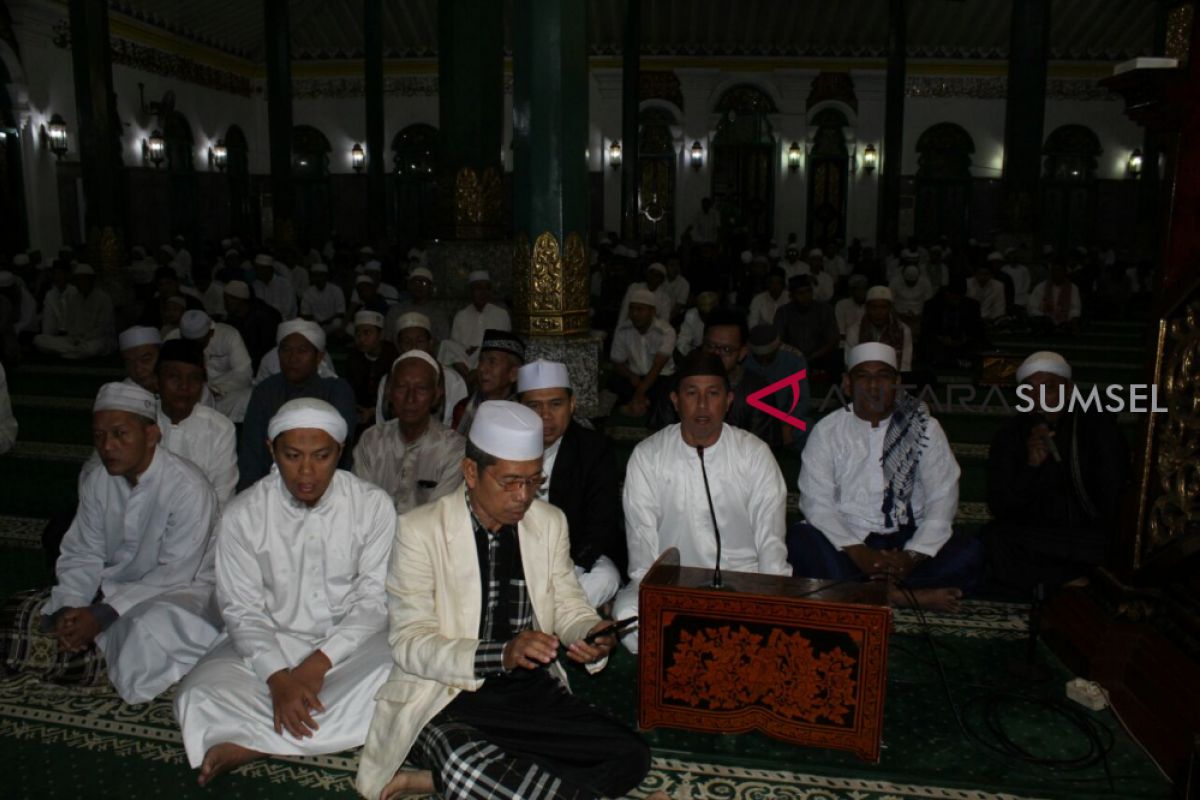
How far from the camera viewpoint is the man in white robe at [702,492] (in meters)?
2.86

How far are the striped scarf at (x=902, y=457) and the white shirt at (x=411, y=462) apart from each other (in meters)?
1.42

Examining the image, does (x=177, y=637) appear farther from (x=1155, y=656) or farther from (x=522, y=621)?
(x=1155, y=656)

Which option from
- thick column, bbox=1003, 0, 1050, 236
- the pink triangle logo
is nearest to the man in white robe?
the pink triangle logo

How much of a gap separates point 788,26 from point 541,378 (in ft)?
52.0

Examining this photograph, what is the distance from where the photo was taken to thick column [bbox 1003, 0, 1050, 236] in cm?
964

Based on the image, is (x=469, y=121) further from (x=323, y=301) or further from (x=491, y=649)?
(x=491, y=649)

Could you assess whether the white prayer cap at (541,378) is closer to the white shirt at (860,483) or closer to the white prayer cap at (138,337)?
the white shirt at (860,483)

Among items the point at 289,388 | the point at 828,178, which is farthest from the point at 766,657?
the point at 828,178

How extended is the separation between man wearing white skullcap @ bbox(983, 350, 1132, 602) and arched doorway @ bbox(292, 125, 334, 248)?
16621 mm

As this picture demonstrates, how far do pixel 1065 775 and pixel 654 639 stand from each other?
101 centimetres

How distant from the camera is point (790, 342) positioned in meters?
6.77

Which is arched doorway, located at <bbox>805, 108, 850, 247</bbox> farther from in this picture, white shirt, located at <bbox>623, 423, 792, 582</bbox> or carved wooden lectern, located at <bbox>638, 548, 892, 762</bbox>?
carved wooden lectern, located at <bbox>638, 548, 892, 762</bbox>

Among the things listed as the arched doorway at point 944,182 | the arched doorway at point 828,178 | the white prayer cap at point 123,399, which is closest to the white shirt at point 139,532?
the white prayer cap at point 123,399

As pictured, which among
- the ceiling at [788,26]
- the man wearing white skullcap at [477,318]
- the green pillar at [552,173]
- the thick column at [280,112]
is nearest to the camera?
the green pillar at [552,173]
